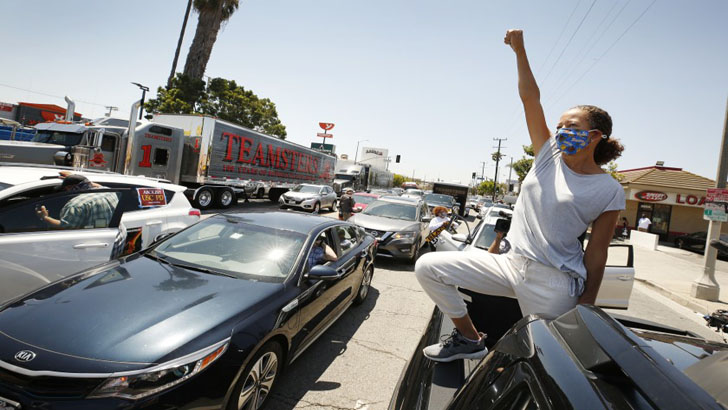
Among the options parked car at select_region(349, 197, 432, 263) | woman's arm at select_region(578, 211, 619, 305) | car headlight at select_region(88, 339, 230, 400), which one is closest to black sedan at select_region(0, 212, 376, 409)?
car headlight at select_region(88, 339, 230, 400)

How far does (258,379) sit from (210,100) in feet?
92.7

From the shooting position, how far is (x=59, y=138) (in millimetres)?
12242

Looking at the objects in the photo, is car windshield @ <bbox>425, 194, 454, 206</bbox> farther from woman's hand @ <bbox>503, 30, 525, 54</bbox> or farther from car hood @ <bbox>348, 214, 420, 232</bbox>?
woman's hand @ <bbox>503, 30, 525, 54</bbox>

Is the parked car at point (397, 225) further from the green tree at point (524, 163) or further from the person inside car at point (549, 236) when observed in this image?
the green tree at point (524, 163)

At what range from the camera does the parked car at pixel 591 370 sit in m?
0.81

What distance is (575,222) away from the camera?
1732 mm

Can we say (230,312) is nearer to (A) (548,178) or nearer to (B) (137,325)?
(B) (137,325)

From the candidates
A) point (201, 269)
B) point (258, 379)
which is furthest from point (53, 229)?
point (258, 379)

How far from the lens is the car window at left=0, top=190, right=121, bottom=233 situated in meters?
3.22

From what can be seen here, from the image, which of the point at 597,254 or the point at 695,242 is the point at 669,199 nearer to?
the point at 695,242

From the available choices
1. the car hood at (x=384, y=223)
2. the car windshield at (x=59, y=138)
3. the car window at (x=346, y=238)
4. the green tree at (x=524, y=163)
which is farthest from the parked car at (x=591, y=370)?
the green tree at (x=524, y=163)

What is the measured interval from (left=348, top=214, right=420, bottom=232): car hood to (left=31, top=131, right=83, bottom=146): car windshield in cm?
1028

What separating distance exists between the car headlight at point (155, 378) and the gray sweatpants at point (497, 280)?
1.32m

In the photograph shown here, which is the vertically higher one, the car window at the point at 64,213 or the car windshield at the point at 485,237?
the car windshield at the point at 485,237
